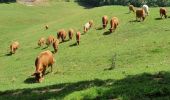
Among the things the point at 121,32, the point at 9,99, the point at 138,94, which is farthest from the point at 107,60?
the point at 138,94

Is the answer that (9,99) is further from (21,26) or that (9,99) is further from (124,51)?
(21,26)

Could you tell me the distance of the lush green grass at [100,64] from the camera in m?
15.9

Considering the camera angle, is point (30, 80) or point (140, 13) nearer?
point (30, 80)

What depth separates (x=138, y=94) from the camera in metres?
14.4

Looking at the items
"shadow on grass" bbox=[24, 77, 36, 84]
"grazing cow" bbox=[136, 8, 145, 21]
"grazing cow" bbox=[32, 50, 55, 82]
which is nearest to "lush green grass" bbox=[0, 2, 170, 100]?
"shadow on grass" bbox=[24, 77, 36, 84]

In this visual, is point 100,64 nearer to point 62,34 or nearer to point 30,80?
point 30,80

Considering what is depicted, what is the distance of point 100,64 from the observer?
3128 cm

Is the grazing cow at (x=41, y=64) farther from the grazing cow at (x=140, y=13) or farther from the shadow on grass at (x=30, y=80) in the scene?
the grazing cow at (x=140, y=13)

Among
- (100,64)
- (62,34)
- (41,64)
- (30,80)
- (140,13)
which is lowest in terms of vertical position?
(30,80)

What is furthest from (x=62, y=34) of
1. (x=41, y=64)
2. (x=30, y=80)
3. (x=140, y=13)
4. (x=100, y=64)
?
(x=30, y=80)

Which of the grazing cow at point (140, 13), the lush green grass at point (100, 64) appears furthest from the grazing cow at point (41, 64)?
the grazing cow at point (140, 13)

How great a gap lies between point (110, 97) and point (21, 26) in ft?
192

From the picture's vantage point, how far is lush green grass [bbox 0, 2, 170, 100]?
52.0 feet

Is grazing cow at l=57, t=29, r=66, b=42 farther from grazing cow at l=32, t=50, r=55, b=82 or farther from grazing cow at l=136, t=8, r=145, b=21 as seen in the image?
grazing cow at l=32, t=50, r=55, b=82
